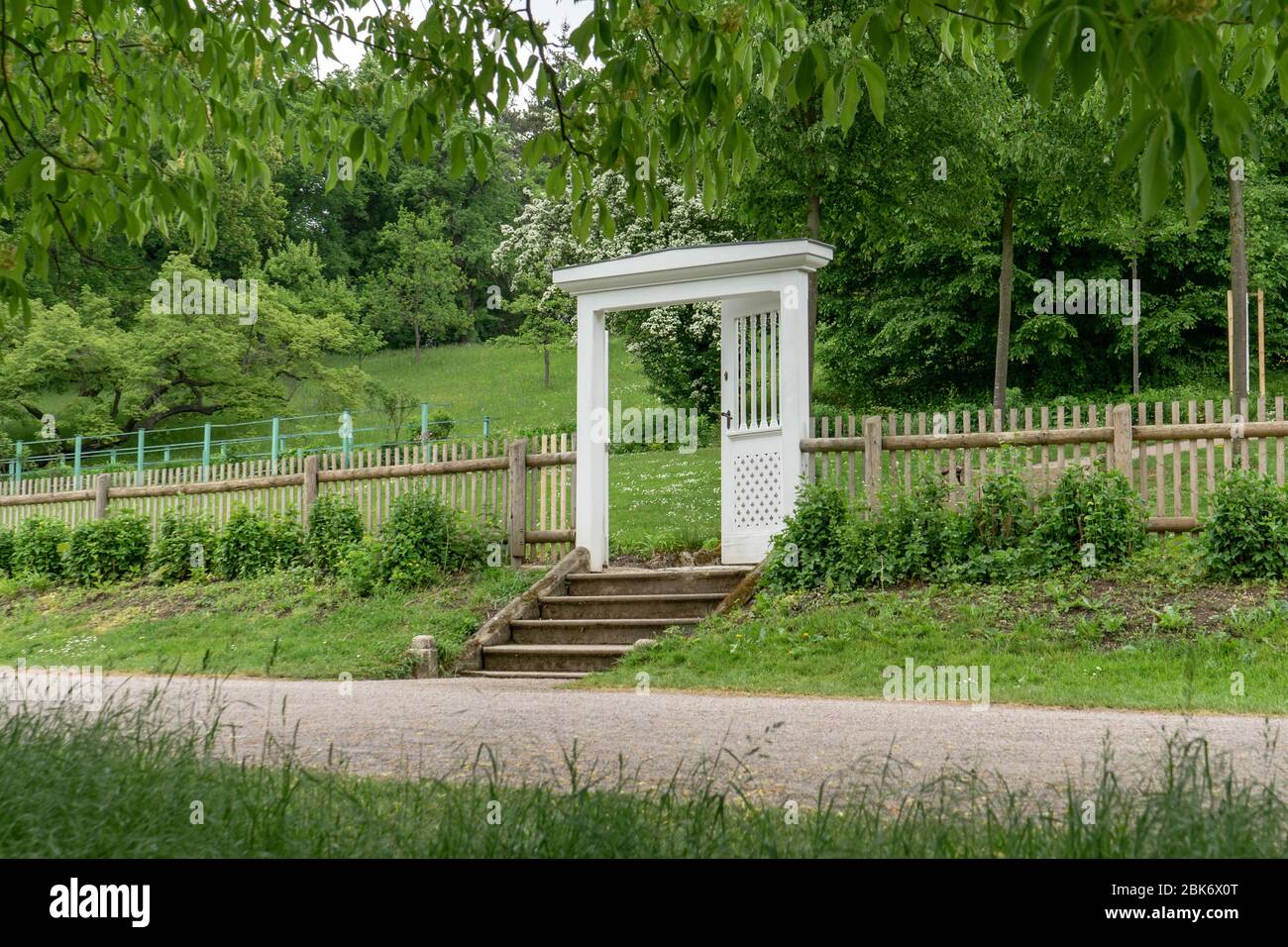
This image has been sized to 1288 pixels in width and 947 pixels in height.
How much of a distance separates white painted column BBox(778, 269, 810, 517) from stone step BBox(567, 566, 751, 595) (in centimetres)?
91

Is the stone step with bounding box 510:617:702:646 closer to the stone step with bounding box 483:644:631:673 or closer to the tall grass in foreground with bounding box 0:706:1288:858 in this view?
the stone step with bounding box 483:644:631:673

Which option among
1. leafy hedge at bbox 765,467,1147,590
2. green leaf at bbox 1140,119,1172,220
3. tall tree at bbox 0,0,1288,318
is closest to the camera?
green leaf at bbox 1140,119,1172,220

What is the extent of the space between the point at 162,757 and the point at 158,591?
12.7 meters

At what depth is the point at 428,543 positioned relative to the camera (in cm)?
1389

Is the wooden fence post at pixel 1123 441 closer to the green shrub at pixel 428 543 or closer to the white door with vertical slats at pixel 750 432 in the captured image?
the white door with vertical slats at pixel 750 432

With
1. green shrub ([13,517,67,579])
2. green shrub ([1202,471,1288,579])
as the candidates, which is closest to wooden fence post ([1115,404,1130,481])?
green shrub ([1202,471,1288,579])

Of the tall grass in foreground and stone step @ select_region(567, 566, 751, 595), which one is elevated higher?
stone step @ select_region(567, 566, 751, 595)

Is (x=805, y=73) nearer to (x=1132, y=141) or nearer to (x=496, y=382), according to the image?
(x=1132, y=141)

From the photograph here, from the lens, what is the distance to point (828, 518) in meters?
11.5

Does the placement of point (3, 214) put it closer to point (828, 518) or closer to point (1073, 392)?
point (828, 518)

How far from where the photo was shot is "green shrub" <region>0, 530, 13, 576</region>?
64.7ft

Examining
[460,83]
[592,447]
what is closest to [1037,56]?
[460,83]

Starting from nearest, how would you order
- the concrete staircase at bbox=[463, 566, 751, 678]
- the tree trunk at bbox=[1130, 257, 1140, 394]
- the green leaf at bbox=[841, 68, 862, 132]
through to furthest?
1. the green leaf at bbox=[841, 68, 862, 132]
2. the concrete staircase at bbox=[463, 566, 751, 678]
3. the tree trunk at bbox=[1130, 257, 1140, 394]
